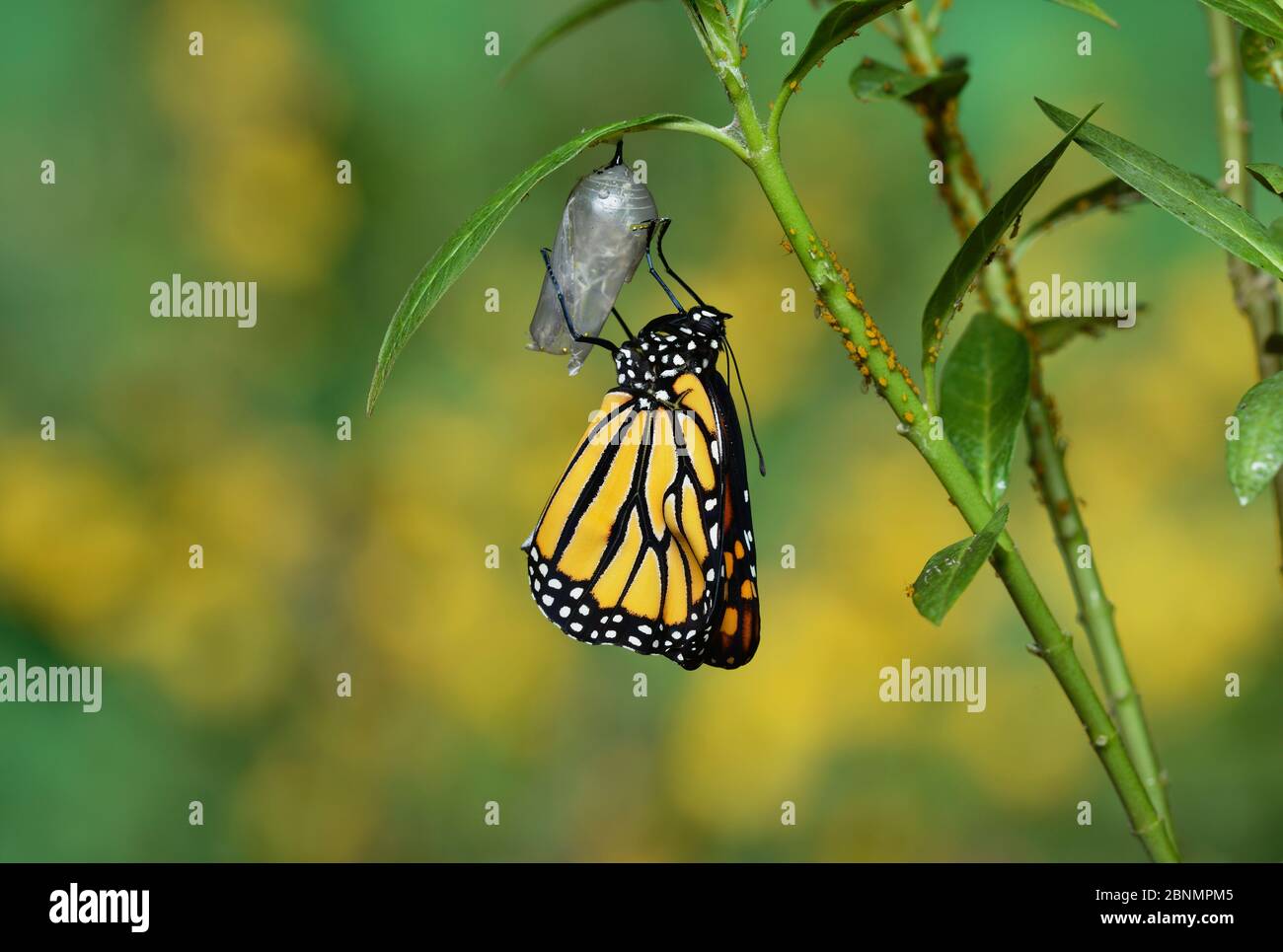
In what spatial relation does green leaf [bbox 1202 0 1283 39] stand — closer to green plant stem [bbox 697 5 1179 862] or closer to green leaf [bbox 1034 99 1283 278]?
green leaf [bbox 1034 99 1283 278]

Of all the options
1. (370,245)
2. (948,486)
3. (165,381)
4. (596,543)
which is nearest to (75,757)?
(165,381)

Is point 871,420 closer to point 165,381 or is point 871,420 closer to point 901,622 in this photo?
point 901,622

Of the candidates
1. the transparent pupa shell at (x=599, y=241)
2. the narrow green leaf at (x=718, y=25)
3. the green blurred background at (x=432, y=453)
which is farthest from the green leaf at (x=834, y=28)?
the green blurred background at (x=432, y=453)

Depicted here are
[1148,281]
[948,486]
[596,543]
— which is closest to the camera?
[948,486]

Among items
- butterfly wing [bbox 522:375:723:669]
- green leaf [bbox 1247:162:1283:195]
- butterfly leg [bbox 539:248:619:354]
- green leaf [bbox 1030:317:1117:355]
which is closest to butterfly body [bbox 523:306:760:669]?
butterfly wing [bbox 522:375:723:669]

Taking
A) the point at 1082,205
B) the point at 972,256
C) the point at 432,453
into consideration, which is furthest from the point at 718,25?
the point at 432,453

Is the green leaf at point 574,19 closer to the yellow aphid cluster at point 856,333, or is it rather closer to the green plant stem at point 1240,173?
the yellow aphid cluster at point 856,333

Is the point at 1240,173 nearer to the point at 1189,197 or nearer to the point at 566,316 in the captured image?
the point at 1189,197
